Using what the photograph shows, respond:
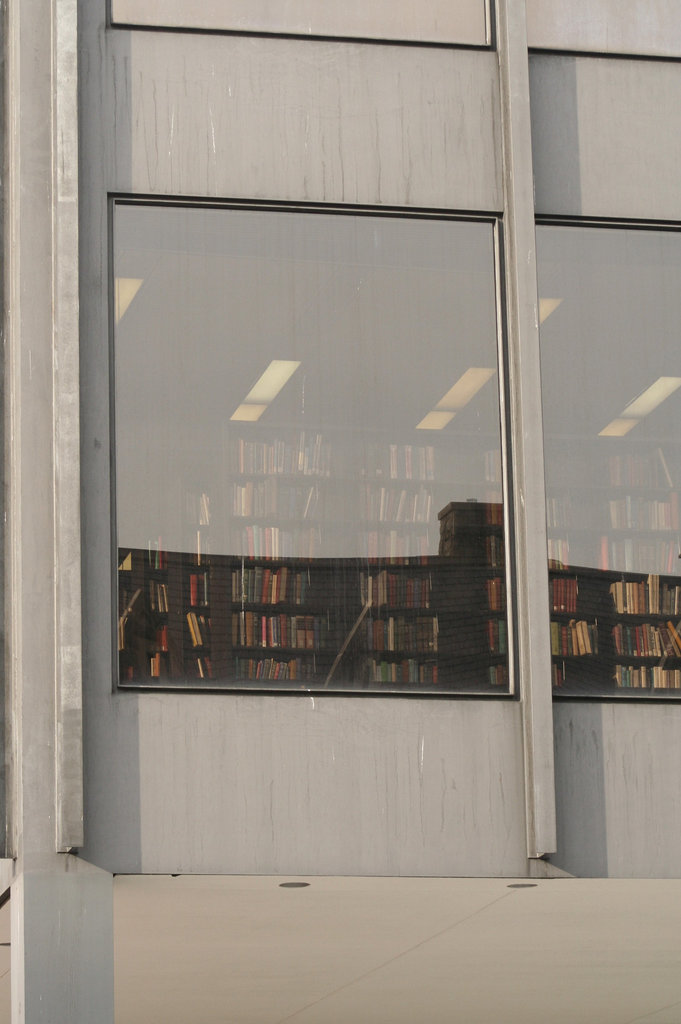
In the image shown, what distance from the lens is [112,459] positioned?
24.9 ft

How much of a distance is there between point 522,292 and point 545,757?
7.57 feet

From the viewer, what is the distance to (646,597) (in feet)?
26.2

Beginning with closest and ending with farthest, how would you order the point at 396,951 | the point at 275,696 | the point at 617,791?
the point at 275,696 < the point at 617,791 < the point at 396,951

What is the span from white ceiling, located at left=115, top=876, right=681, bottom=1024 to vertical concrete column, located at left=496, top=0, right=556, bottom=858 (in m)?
0.78

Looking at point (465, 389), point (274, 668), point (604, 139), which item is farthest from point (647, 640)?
point (604, 139)

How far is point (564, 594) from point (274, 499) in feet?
4.98

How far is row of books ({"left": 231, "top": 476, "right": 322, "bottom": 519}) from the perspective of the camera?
7.70 m

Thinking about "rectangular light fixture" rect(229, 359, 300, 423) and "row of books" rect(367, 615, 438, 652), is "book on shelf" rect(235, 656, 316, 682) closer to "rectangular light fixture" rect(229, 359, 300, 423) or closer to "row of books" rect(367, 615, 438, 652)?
"row of books" rect(367, 615, 438, 652)

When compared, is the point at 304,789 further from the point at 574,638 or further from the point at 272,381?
the point at 272,381

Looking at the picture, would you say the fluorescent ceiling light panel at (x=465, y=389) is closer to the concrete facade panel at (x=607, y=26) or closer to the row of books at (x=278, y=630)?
the row of books at (x=278, y=630)

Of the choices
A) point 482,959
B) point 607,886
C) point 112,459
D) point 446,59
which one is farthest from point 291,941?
point 446,59

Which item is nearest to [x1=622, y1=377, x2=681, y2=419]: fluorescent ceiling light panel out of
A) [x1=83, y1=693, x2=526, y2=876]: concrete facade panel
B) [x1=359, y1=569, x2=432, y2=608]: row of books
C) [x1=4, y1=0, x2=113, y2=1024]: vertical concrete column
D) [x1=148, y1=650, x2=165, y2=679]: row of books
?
[x1=359, y1=569, x2=432, y2=608]: row of books

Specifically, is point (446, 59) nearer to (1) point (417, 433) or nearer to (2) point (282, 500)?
(1) point (417, 433)

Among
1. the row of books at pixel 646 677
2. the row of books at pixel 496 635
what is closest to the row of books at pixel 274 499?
the row of books at pixel 496 635
